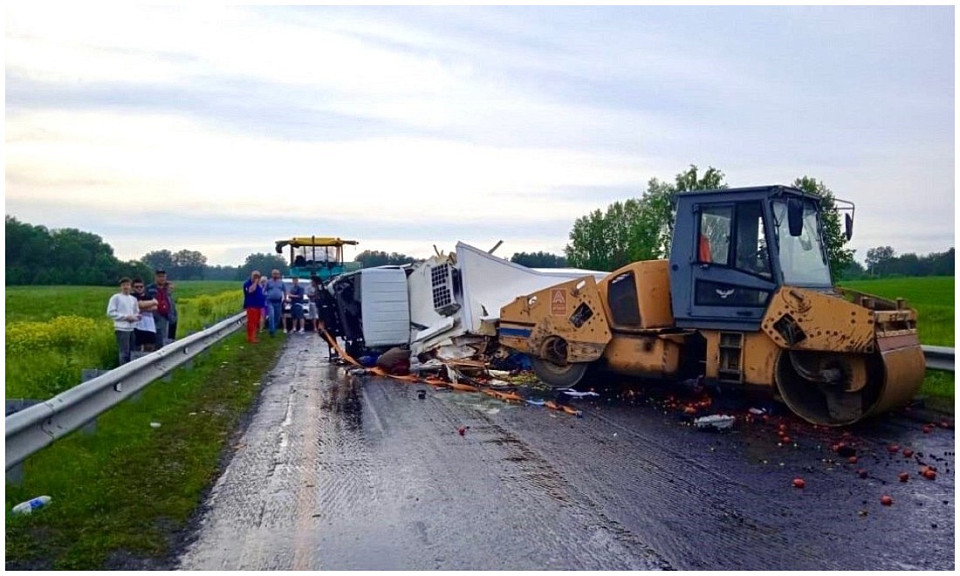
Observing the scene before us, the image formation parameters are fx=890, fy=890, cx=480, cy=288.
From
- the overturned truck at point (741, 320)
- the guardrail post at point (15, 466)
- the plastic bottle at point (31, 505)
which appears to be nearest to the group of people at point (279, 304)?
the overturned truck at point (741, 320)

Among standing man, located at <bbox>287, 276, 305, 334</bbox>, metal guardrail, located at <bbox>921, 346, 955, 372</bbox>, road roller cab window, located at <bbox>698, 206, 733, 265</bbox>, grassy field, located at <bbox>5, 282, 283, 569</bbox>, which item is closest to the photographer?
grassy field, located at <bbox>5, 282, 283, 569</bbox>

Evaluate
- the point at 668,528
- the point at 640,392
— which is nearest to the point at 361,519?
the point at 668,528

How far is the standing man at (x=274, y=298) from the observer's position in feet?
80.0

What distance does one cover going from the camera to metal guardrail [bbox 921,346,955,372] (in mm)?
10406

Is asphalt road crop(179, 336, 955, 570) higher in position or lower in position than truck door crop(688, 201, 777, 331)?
lower

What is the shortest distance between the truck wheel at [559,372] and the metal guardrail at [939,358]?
4149mm

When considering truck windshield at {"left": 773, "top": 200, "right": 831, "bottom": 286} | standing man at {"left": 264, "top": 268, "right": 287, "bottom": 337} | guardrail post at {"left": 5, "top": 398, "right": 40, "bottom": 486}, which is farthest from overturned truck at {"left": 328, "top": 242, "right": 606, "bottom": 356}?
guardrail post at {"left": 5, "top": 398, "right": 40, "bottom": 486}

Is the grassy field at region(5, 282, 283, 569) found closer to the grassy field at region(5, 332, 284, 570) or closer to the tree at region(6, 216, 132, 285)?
the grassy field at region(5, 332, 284, 570)

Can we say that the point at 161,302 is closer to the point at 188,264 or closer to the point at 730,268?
the point at 730,268

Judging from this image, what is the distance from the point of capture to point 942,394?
10.6 metres

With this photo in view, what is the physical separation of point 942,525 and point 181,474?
5471mm

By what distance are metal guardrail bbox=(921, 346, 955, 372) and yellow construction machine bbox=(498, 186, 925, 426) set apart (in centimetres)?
108

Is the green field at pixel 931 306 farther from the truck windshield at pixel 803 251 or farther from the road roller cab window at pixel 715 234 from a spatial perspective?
the road roller cab window at pixel 715 234

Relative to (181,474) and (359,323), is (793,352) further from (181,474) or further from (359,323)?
(359,323)
